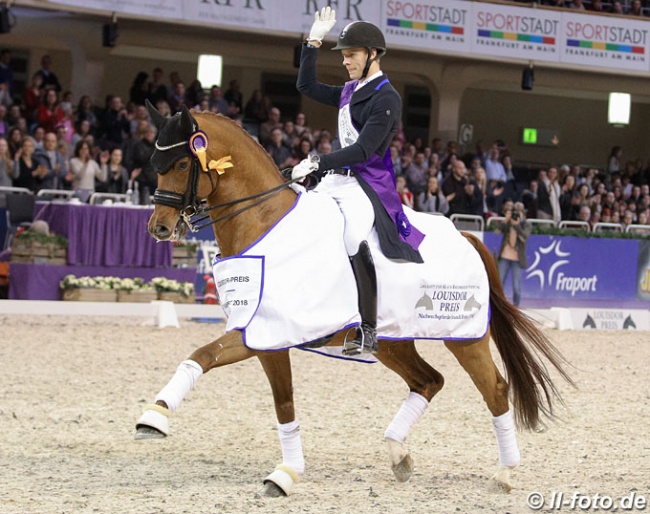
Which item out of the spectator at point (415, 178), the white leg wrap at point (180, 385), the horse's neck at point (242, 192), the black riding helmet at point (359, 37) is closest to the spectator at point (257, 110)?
the spectator at point (415, 178)

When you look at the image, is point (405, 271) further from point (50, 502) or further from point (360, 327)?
point (50, 502)

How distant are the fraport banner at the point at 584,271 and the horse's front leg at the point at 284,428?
1092 cm

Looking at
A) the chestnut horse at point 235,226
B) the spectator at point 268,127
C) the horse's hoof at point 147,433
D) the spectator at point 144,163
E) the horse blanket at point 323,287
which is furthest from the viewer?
the spectator at point 268,127

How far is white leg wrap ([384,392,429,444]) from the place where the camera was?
18.7 ft

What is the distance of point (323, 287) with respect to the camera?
5137 mm

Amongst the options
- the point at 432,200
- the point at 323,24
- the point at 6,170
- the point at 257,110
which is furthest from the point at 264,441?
the point at 257,110

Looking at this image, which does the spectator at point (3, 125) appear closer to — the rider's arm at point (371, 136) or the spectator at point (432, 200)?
the spectator at point (432, 200)

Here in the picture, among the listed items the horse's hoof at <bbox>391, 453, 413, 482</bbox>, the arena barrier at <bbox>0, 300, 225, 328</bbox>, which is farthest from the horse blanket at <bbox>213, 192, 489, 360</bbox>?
the arena barrier at <bbox>0, 300, 225, 328</bbox>

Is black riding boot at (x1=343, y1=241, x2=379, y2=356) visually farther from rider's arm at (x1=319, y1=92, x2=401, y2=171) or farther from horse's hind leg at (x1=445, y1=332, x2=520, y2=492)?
horse's hind leg at (x1=445, y1=332, x2=520, y2=492)

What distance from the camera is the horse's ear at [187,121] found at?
494cm

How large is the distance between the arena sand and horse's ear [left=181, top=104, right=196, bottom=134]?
5.52ft

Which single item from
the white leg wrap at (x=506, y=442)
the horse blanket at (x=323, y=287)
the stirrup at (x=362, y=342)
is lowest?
the white leg wrap at (x=506, y=442)

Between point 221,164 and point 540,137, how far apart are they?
2275 cm

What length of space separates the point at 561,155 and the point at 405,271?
75.3ft
